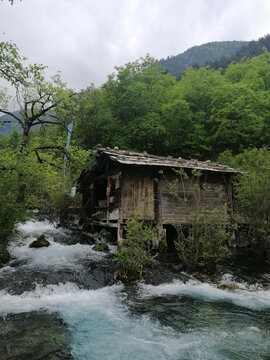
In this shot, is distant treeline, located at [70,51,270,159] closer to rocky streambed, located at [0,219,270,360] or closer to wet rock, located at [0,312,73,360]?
rocky streambed, located at [0,219,270,360]

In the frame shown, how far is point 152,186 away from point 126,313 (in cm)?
676

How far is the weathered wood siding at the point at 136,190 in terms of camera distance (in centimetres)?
1158

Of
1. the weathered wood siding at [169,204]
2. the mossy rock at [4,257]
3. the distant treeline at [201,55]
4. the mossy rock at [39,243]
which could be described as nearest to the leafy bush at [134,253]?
the weathered wood siding at [169,204]

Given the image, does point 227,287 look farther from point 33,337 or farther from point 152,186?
point 33,337

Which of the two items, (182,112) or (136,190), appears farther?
(182,112)

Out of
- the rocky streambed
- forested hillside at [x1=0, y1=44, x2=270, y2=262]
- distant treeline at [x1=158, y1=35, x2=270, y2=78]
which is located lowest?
the rocky streambed

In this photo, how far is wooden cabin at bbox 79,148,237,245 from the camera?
440 inches

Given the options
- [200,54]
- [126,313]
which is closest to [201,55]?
[200,54]

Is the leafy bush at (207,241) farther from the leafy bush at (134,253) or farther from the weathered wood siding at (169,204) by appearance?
the weathered wood siding at (169,204)

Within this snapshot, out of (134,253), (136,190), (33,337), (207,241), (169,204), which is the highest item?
(136,190)

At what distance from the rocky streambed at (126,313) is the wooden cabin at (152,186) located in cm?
246

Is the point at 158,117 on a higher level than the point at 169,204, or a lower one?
higher

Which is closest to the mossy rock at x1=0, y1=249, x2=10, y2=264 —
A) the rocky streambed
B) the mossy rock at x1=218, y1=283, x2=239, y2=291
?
the rocky streambed

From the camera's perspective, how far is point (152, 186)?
12.2 m
